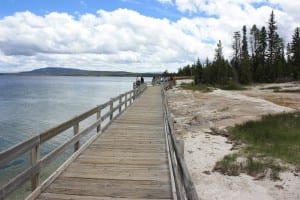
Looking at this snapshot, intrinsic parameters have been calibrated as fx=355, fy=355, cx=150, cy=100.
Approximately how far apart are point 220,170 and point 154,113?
26.4ft

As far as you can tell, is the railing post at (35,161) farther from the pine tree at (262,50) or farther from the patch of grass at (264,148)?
the pine tree at (262,50)

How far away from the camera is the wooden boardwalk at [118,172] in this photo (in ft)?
18.9

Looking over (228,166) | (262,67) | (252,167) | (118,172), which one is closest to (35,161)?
(118,172)

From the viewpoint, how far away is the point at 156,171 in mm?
7113

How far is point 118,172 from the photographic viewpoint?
276 inches

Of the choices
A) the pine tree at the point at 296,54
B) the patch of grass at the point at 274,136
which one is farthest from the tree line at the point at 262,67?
the patch of grass at the point at 274,136

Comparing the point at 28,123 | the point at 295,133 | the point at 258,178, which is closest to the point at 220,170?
the point at 258,178

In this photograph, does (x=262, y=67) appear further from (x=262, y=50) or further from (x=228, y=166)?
(x=228, y=166)

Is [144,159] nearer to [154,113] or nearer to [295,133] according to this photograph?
[295,133]

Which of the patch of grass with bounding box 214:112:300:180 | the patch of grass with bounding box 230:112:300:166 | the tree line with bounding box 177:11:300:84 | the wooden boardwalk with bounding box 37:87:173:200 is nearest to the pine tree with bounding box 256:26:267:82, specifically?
the tree line with bounding box 177:11:300:84

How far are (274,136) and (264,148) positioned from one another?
83.5 inches

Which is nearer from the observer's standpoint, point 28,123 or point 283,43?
point 28,123

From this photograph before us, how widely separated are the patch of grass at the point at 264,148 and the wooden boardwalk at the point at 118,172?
2.33 m

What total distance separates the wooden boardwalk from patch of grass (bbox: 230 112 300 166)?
148 inches
